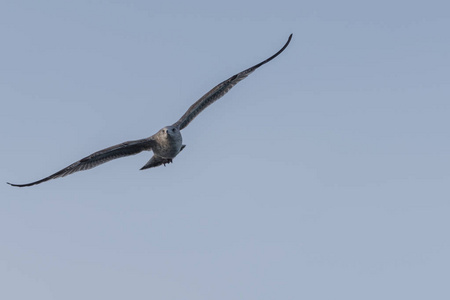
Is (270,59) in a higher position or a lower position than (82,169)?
higher

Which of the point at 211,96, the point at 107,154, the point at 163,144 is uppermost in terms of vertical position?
the point at 211,96

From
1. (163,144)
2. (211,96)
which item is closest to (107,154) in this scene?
(163,144)

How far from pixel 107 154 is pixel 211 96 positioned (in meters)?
6.46

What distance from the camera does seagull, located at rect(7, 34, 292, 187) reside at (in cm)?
3834

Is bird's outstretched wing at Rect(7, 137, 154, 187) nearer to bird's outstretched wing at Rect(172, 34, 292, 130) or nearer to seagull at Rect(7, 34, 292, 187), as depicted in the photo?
seagull at Rect(7, 34, 292, 187)

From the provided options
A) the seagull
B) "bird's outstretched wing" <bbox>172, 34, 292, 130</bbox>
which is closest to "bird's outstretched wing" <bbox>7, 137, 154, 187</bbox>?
the seagull

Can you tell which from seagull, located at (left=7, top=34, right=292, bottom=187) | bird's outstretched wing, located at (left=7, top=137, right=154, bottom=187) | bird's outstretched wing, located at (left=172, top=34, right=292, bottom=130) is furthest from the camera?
bird's outstretched wing, located at (left=172, top=34, right=292, bottom=130)

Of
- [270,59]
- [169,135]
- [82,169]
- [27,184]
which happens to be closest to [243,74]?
[270,59]

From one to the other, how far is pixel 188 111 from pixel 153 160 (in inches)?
125

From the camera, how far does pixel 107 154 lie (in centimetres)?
3944

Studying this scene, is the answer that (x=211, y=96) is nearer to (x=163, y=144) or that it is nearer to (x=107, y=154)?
(x=163, y=144)

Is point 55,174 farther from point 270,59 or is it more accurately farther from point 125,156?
point 270,59

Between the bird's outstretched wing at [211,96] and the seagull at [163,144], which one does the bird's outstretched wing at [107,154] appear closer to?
the seagull at [163,144]

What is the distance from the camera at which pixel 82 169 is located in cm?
3906
